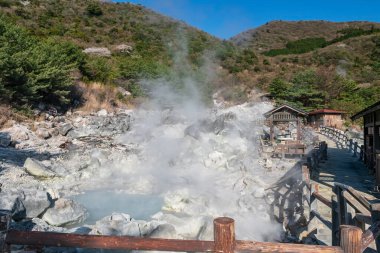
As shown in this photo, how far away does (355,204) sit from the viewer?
3377mm

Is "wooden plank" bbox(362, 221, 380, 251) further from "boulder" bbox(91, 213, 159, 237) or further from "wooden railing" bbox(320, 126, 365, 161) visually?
"wooden railing" bbox(320, 126, 365, 161)

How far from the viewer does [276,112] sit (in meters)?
14.5

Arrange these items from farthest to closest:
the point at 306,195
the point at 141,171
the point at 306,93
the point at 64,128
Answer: the point at 306,93, the point at 64,128, the point at 141,171, the point at 306,195

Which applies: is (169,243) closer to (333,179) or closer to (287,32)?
(333,179)

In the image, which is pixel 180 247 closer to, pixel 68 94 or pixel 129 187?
pixel 129 187

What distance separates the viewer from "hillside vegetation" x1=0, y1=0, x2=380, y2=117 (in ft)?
54.0

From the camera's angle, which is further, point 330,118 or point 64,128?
point 330,118

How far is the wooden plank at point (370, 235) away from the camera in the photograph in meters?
2.27

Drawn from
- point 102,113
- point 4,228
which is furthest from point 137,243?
point 102,113

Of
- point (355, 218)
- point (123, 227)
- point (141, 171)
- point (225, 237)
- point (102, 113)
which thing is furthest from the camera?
point (102, 113)

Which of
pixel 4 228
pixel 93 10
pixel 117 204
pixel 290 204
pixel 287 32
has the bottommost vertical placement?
pixel 117 204

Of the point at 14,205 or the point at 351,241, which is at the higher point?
the point at 351,241

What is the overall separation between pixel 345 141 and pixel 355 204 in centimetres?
1467

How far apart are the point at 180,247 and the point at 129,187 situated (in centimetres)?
783
